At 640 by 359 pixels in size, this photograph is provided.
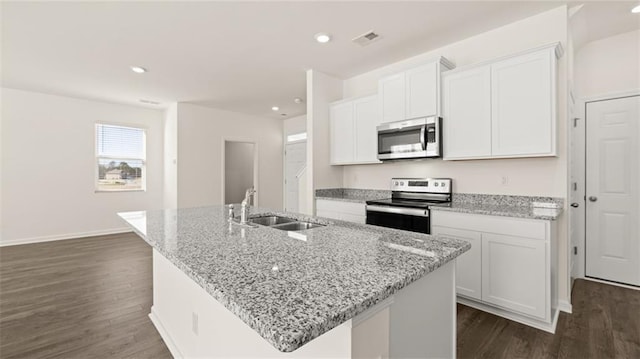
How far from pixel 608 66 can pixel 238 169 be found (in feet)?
20.0

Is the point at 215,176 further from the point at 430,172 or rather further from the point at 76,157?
the point at 430,172

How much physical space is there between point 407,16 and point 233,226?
2.36 metres

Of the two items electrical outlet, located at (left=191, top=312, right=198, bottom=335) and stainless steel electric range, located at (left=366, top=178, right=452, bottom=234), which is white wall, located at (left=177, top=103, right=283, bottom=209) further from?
electrical outlet, located at (left=191, top=312, right=198, bottom=335)

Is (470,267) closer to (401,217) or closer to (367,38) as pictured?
(401,217)

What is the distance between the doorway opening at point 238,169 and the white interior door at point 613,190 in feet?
18.3

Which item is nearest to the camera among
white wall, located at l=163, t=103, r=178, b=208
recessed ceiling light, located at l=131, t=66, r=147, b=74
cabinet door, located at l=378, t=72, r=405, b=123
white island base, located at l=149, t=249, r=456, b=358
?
white island base, located at l=149, t=249, r=456, b=358

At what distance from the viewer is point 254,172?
22.0 feet

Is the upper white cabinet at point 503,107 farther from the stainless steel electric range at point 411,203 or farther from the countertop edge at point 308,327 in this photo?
the countertop edge at point 308,327

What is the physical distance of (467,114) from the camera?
9.19ft

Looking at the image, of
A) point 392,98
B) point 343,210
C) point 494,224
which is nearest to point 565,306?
point 494,224

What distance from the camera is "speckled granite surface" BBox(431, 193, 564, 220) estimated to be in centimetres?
223

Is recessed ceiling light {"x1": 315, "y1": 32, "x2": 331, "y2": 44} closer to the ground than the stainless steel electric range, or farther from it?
farther from it

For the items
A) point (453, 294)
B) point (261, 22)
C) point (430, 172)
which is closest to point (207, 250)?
point (453, 294)


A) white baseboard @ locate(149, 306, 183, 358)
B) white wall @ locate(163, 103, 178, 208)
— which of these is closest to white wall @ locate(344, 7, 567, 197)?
white baseboard @ locate(149, 306, 183, 358)
